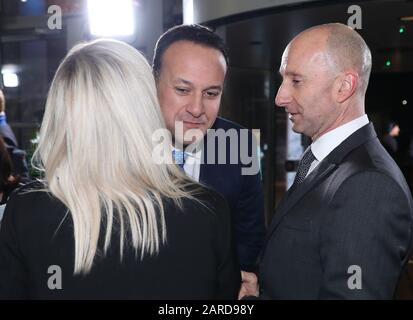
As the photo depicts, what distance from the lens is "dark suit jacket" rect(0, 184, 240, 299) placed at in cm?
106

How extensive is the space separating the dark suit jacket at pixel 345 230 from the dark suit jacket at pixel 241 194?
53 centimetres

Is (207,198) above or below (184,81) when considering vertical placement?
below

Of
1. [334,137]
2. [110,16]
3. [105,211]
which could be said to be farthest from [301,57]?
[110,16]

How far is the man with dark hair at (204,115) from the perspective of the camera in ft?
5.95

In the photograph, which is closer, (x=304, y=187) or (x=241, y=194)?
(x=304, y=187)

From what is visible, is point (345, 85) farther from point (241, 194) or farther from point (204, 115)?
point (241, 194)

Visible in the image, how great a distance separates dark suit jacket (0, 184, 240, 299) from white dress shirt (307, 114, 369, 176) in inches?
18.6

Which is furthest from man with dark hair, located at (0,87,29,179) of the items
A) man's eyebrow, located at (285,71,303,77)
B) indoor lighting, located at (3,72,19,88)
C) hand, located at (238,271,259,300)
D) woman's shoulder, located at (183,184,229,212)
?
woman's shoulder, located at (183,184,229,212)

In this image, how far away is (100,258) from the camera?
106 cm

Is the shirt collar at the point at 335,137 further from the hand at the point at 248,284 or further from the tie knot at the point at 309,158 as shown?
the hand at the point at 248,284

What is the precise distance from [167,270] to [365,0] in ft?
7.23

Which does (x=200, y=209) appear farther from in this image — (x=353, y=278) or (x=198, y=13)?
(x=198, y=13)

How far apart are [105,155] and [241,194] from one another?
3.03 ft
